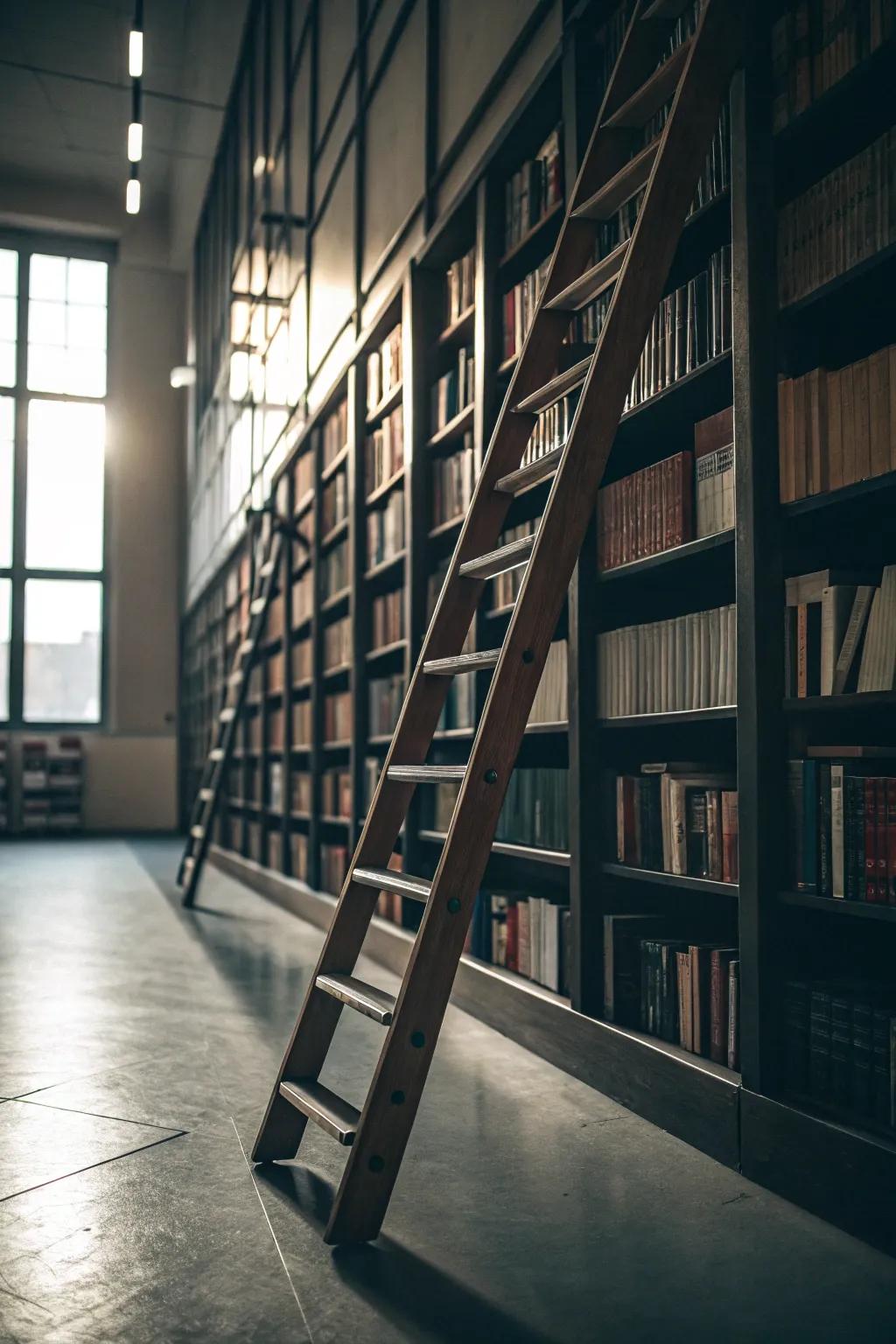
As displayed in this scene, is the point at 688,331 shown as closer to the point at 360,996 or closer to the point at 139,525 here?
the point at 360,996

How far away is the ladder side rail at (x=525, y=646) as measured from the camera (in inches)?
68.4

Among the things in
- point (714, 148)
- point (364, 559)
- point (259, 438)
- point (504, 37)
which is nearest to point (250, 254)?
point (259, 438)

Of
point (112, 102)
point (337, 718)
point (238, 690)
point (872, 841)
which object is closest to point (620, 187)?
point (872, 841)

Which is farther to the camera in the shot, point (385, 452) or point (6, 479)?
point (6, 479)

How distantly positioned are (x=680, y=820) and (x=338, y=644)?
127 inches

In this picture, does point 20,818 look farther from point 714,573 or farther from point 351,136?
point 714,573

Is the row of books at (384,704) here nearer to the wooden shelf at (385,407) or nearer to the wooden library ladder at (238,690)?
the wooden shelf at (385,407)

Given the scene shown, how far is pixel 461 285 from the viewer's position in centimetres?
384

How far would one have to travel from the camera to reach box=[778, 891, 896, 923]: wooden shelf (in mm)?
1733

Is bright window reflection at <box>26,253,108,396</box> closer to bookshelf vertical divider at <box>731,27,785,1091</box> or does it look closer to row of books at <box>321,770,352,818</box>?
row of books at <box>321,770,352,818</box>

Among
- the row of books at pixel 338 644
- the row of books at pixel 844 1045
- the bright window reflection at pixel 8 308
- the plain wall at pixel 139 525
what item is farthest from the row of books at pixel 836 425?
the bright window reflection at pixel 8 308

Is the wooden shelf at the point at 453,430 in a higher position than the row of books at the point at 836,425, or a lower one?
higher

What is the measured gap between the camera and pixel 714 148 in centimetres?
235

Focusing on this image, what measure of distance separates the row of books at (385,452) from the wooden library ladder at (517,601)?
1.95 meters
